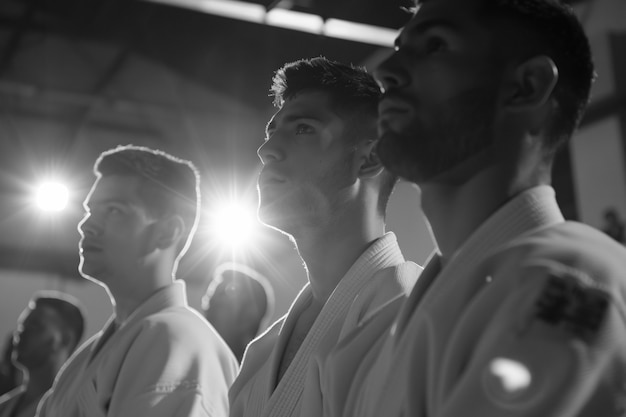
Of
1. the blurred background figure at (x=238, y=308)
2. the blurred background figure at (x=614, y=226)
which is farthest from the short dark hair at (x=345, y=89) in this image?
the blurred background figure at (x=614, y=226)

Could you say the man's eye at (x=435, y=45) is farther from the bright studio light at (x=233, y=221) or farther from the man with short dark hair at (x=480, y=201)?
the bright studio light at (x=233, y=221)

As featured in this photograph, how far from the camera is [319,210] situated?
180 cm

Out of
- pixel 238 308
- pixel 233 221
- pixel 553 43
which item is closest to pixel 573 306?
pixel 553 43

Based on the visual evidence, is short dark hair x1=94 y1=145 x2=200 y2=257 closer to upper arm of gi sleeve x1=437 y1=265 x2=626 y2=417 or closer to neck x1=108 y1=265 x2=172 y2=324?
neck x1=108 y1=265 x2=172 y2=324

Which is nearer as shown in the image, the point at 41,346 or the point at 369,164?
the point at 369,164

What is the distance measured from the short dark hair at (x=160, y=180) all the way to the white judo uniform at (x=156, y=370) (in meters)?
0.23

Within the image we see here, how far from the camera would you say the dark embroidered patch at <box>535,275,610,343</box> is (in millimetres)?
904

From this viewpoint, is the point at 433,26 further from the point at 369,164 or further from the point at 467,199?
the point at 369,164

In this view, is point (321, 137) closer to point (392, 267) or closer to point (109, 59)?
point (392, 267)

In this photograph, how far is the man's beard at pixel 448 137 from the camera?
1.19 m

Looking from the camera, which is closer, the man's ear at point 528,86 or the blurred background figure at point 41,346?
the man's ear at point 528,86

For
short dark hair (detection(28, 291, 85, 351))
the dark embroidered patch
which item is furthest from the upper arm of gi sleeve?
short dark hair (detection(28, 291, 85, 351))

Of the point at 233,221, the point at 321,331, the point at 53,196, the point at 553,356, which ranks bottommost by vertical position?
the point at 553,356

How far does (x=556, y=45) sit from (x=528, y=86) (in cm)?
10
